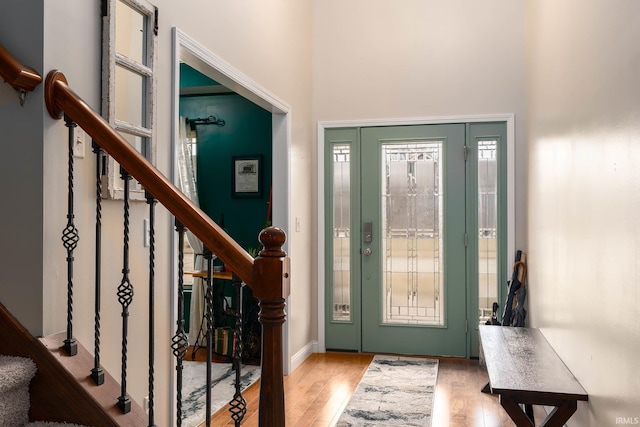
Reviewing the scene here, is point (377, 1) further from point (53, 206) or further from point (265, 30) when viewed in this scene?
point (53, 206)

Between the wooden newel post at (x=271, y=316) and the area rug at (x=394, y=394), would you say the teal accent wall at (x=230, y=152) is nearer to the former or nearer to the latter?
the area rug at (x=394, y=394)

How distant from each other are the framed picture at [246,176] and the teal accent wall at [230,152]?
0.13ft

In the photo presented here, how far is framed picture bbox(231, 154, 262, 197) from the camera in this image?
508cm

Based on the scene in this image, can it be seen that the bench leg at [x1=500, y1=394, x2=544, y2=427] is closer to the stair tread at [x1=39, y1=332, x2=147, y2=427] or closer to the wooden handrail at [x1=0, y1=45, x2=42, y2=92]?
A: the stair tread at [x1=39, y1=332, x2=147, y2=427]

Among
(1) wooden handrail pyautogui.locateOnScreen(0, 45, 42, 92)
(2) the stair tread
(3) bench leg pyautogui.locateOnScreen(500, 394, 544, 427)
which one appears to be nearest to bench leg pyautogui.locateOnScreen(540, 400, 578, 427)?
(3) bench leg pyautogui.locateOnScreen(500, 394, 544, 427)

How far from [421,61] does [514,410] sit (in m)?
3.34

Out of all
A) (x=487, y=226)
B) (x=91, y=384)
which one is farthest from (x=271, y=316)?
(x=487, y=226)

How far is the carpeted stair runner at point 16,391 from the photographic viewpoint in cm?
156

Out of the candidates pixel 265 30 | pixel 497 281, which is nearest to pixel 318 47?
pixel 265 30

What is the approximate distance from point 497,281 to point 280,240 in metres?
3.57

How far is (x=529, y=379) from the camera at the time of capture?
2295 millimetres

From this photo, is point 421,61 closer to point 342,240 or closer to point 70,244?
point 342,240

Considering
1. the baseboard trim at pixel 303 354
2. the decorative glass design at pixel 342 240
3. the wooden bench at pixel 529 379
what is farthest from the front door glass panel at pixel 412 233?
the wooden bench at pixel 529 379

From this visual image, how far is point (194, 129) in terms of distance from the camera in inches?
207
